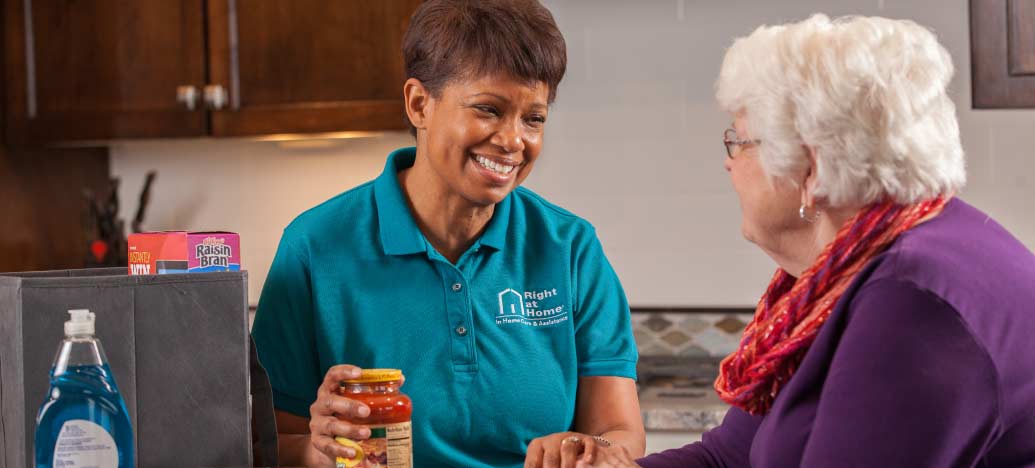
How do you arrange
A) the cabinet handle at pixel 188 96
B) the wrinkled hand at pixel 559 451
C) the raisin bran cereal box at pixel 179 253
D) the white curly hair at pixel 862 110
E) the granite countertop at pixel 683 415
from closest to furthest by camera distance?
the white curly hair at pixel 862 110 → the raisin bran cereal box at pixel 179 253 → the wrinkled hand at pixel 559 451 → the granite countertop at pixel 683 415 → the cabinet handle at pixel 188 96

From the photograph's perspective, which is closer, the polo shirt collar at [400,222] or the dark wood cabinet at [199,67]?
the polo shirt collar at [400,222]

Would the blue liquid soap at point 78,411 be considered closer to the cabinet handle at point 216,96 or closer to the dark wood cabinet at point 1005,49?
the dark wood cabinet at point 1005,49

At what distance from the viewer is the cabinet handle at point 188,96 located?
2977mm

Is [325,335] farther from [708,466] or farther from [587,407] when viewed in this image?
[708,466]

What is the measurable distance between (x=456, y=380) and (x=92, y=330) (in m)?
0.58

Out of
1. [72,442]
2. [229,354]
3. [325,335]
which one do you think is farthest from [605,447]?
[72,442]

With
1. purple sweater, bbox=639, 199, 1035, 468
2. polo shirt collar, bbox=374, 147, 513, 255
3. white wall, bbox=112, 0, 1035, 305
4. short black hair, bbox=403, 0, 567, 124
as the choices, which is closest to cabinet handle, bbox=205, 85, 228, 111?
white wall, bbox=112, 0, 1035, 305

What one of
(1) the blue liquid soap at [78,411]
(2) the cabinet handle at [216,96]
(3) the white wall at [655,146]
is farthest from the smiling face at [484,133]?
(2) the cabinet handle at [216,96]

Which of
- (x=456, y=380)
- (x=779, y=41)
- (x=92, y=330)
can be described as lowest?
(x=456, y=380)

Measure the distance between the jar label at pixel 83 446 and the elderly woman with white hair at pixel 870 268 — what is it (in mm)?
716

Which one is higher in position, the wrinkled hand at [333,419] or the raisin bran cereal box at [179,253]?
the raisin bran cereal box at [179,253]

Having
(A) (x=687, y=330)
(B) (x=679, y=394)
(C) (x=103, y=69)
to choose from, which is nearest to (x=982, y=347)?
(B) (x=679, y=394)

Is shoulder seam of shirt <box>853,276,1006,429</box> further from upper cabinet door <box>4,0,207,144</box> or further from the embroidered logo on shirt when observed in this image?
upper cabinet door <box>4,0,207,144</box>

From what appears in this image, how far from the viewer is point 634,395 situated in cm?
174
